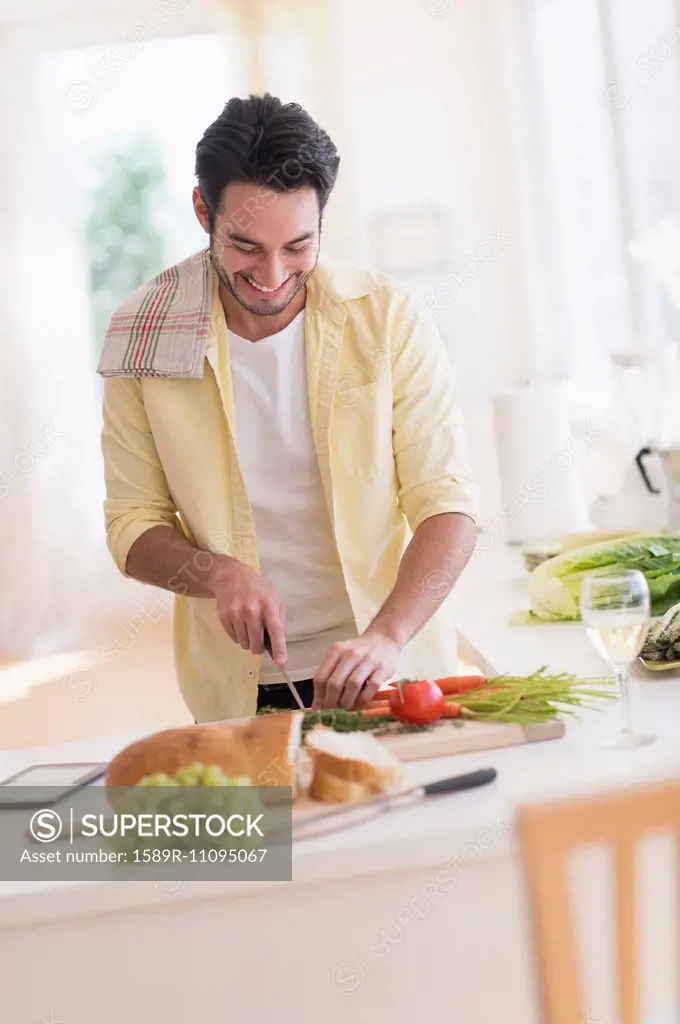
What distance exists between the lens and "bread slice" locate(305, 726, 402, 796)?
1162 mm

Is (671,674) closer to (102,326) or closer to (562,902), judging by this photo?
(562,902)

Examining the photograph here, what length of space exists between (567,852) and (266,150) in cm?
106

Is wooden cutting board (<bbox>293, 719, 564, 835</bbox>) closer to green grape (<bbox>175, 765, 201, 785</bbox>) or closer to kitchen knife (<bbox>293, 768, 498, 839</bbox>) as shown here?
kitchen knife (<bbox>293, 768, 498, 839</bbox>)

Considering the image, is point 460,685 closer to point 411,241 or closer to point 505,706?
point 505,706

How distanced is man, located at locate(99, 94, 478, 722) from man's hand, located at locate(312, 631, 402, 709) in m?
0.25

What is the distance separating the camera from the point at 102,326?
5879 mm

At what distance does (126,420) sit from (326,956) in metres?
0.98

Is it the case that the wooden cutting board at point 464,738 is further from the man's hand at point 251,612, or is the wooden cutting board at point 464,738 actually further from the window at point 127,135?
the window at point 127,135

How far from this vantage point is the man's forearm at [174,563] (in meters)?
1.62

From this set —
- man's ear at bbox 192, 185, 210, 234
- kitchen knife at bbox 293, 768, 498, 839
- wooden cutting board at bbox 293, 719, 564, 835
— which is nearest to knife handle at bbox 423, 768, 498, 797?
kitchen knife at bbox 293, 768, 498, 839

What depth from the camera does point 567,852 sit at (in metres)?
0.93

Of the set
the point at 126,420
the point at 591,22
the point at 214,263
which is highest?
the point at 591,22

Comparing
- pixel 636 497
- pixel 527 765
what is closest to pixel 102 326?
pixel 636 497

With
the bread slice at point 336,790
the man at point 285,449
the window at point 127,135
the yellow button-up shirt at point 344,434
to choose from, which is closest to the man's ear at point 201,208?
the man at point 285,449
